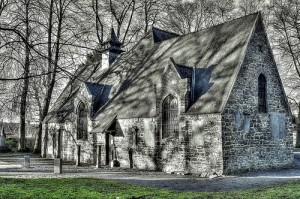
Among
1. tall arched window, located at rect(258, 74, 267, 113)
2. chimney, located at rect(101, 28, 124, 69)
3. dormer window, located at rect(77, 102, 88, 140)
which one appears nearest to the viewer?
tall arched window, located at rect(258, 74, 267, 113)

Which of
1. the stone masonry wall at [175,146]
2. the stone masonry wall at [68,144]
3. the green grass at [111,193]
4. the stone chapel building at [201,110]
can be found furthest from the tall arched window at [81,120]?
the green grass at [111,193]

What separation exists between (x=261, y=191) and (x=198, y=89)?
802 cm

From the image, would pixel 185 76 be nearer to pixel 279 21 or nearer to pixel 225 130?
pixel 225 130

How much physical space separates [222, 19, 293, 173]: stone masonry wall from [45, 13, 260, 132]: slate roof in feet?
2.24

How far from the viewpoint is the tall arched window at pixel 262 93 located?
18.6 m

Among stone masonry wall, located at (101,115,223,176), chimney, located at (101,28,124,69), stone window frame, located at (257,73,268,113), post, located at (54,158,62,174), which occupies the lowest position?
post, located at (54,158,62,174)

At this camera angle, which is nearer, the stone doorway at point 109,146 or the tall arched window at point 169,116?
the tall arched window at point 169,116

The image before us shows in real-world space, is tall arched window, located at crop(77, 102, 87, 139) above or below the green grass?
above

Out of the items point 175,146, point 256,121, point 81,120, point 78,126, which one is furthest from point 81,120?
point 256,121

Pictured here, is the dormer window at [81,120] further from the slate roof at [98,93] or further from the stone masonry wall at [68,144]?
the slate roof at [98,93]

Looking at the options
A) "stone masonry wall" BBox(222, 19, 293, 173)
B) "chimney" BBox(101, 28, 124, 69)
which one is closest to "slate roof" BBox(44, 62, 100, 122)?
"chimney" BBox(101, 28, 124, 69)

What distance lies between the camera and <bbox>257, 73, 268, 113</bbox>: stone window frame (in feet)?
60.7

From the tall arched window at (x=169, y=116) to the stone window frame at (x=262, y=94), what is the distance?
4.64 m

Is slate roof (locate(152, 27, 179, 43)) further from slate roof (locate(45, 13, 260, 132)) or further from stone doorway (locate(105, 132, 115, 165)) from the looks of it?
stone doorway (locate(105, 132, 115, 165))
